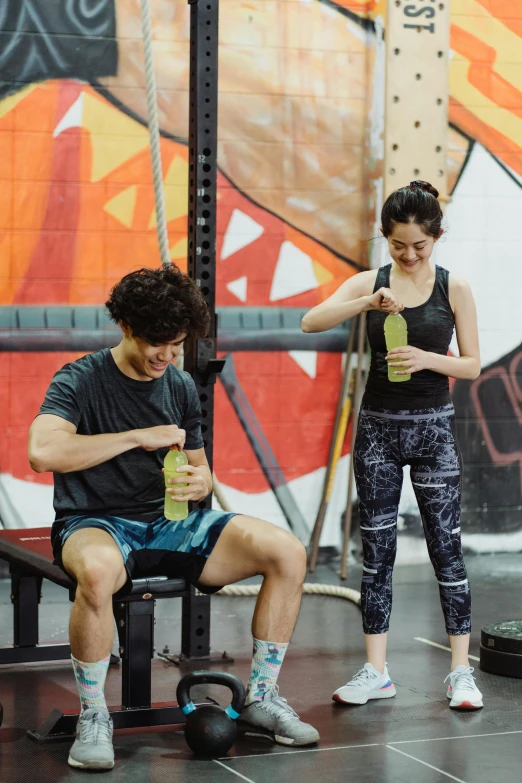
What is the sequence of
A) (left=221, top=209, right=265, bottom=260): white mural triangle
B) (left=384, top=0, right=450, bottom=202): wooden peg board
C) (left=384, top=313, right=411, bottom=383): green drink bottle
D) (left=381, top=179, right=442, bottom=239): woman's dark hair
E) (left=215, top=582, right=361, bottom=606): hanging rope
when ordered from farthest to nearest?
(left=221, top=209, right=265, bottom=260): white mural triangle < (left=384, top=0, right=450, bottom=202): wooden peg board < (left=215, top=582, right=361, bottom=606): hanging rope < (left=384, top=313, right=411, bottom=383): green drink bottle < (left=381, top=179, right=442, bottom=239): woman's dark hair

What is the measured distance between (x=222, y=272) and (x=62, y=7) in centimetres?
128

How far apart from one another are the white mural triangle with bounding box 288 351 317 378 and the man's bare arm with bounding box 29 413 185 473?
2.46 meters

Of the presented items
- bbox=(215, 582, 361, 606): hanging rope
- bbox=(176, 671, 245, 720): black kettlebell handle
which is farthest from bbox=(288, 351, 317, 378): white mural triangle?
bbox=(176, 671, 245, 720): black kettlebell handle

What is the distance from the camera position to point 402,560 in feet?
17.3

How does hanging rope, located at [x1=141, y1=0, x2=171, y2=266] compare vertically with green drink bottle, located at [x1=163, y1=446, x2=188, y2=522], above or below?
above

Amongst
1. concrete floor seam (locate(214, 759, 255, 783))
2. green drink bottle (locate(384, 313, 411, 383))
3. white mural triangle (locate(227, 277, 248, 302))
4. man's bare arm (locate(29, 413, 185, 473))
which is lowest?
concrete floor seam (locate(214, 759, 255, 783))

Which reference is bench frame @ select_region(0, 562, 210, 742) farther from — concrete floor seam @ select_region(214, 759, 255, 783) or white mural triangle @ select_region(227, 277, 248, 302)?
white mural triangle @ select_region(227, 277, 248, 302)

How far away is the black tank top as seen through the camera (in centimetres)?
313

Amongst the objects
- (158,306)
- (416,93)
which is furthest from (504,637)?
(416,93)

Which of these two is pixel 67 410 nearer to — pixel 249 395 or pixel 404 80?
pixel 249 395

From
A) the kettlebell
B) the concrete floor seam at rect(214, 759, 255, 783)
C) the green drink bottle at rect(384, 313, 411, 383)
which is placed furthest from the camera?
the green drink bottle at rect(384, 313, 411, 383)

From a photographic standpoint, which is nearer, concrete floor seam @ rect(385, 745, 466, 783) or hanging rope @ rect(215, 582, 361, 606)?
concrete floor seam @ rect(385, 745, 466, 783)

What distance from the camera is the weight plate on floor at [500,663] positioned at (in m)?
3.48

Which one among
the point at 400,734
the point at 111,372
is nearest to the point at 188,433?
the point at 111,372
